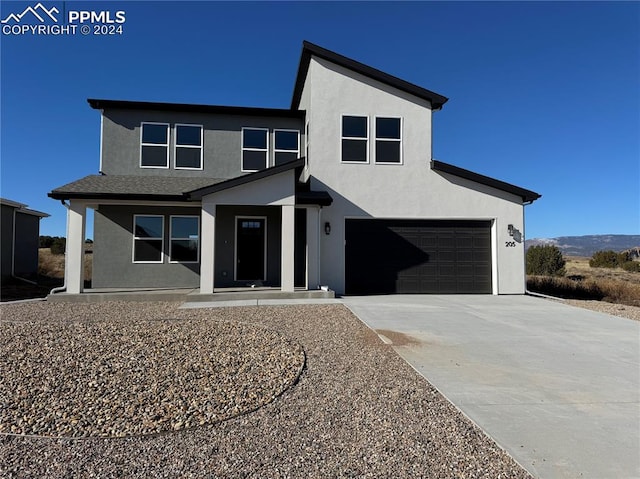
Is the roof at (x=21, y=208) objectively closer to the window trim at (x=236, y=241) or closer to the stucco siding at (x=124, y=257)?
the stucco siding at (x=124, y=257)

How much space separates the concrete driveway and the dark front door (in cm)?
480

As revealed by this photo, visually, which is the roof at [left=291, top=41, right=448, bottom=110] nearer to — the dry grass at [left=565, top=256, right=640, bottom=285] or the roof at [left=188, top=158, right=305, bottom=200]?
the roof at [left=188, top=158, right=305, bottom=200]

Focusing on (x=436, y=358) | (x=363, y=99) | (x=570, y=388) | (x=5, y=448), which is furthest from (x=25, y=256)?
(x=570, y=388)

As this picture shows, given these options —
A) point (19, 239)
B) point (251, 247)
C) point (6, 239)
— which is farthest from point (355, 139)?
point (19, 239)

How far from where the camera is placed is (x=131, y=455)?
2965 mm

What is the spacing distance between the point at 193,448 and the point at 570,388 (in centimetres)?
430

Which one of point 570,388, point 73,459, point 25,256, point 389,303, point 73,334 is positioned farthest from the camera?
point 25,256

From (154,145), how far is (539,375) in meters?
13.2

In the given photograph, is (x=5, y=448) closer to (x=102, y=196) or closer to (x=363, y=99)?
(x=102, y=196)

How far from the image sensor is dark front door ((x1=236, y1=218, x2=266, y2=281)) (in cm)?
1294

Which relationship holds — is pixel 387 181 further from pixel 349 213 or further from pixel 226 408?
pixel 226 408

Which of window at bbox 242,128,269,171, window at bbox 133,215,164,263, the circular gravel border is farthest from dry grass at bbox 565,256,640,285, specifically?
window at bbox 133,215,164,263

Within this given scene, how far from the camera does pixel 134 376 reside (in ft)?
14.4

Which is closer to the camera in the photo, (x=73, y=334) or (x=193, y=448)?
(x=193, y=448)
